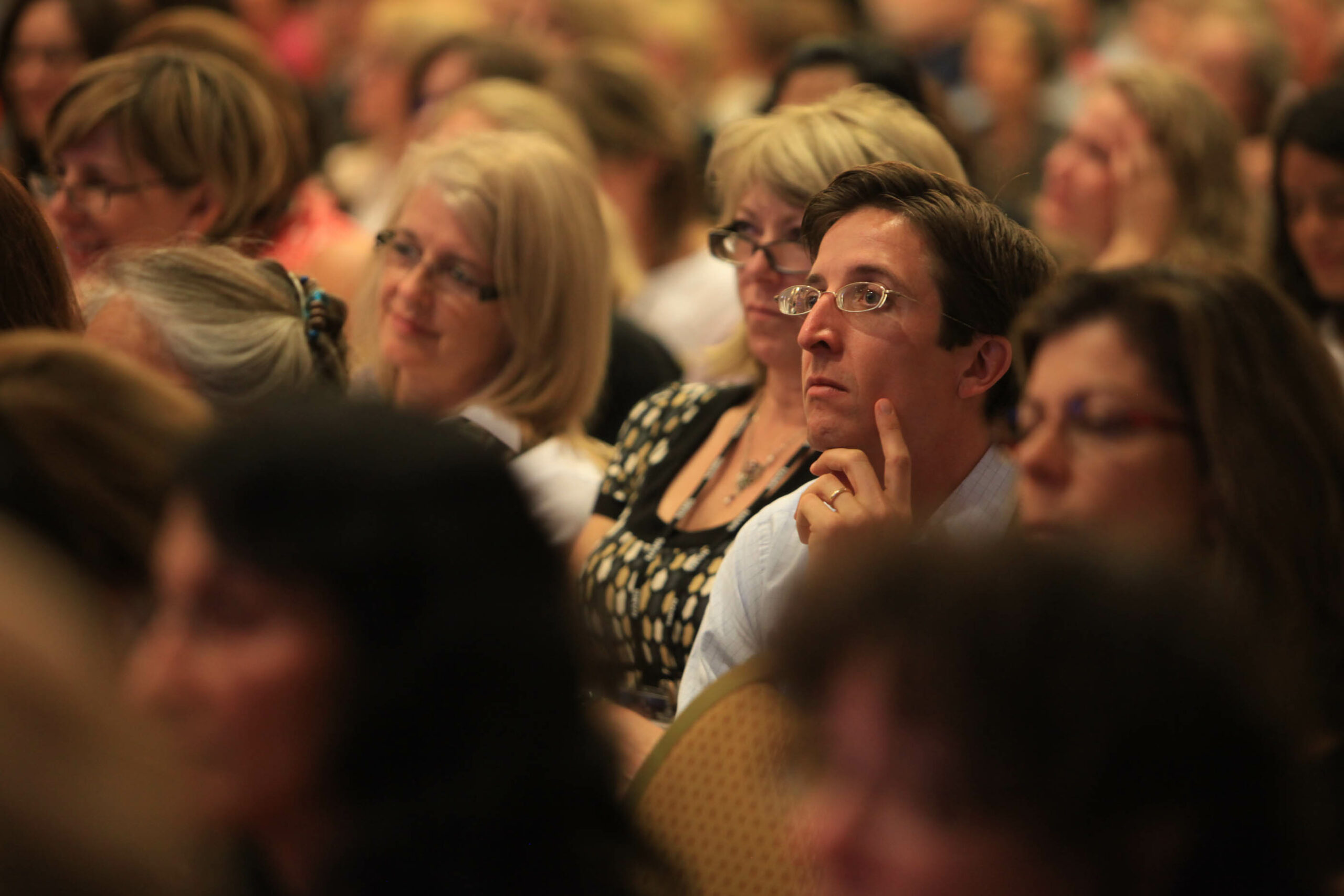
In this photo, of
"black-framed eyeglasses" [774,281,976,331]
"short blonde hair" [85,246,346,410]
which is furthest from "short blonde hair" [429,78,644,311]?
"black-framed eyeglasses" [774,281,976,331]

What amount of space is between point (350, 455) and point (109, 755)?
0.29m

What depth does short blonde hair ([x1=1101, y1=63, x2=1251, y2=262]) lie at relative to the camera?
3.91m

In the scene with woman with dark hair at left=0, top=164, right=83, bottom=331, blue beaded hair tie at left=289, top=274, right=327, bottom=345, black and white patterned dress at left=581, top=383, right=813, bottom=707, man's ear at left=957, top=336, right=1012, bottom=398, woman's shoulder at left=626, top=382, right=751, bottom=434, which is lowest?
black and white patterned dress at left=581, top=383, right=813, bottom=707

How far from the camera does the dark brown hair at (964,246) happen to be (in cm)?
216

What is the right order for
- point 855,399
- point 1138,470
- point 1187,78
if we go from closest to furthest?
point 1138,470
point 855,399
point 1187,78

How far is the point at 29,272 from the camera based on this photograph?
90.0 inches

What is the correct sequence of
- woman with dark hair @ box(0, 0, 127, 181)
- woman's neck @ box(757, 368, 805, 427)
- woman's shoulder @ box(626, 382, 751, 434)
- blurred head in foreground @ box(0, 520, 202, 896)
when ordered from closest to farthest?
blurred head in foreground @ box(0, 520, 202, 896) < woman's neck @ box(757, 368, 805, 427) < woman's shoulder @ box(626, 382, 751, 434) < woman with dark hair @ box(0, 0, 127, 181)

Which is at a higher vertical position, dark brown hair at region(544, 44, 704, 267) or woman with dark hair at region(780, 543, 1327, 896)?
woman with dark hair at region(780, 543, 1327, 896)

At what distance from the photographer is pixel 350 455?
3.82ft

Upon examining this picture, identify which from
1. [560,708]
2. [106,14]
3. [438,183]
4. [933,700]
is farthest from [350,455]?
[106,14]

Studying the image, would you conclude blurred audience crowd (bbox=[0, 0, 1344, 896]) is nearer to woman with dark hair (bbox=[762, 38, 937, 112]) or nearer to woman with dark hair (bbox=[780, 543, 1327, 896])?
woman with dark hair (bbox=[780, 543, 1327, 896])

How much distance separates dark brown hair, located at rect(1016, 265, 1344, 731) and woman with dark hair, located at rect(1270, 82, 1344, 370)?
6.59 ft

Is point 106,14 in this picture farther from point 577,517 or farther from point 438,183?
point 577,517

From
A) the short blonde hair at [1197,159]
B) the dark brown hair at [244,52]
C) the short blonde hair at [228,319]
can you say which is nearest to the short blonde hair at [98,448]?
the short blonde hair at [228,319]
